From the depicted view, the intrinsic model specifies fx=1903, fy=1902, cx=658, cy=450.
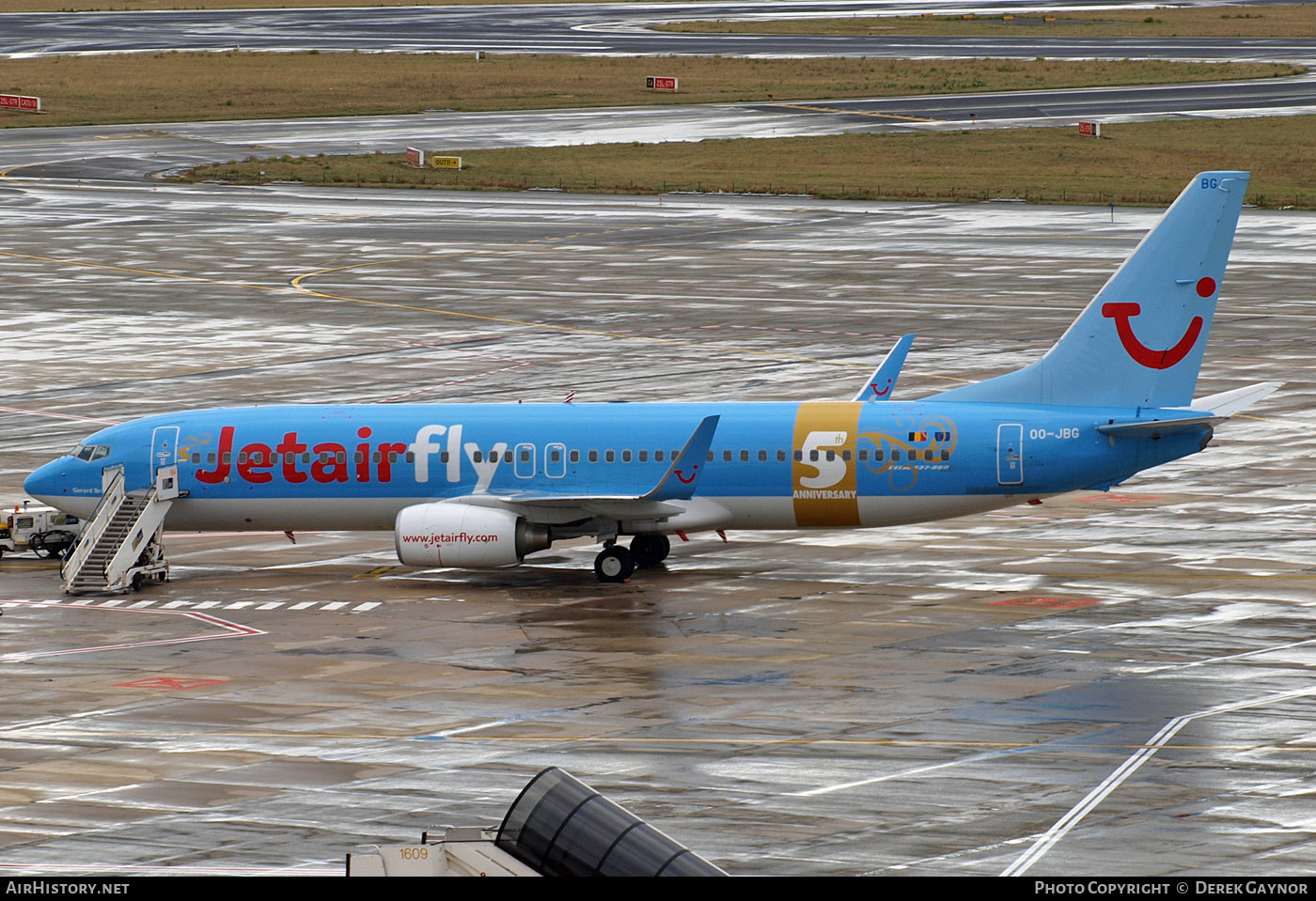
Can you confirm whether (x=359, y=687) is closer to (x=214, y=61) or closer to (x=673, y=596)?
(x=673, y=596)

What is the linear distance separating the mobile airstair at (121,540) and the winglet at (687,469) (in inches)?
501

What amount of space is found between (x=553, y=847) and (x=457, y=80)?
166415 millimetres

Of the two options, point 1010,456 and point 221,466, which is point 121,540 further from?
point 1010,456

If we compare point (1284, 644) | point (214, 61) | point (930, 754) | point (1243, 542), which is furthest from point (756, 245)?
point (214, 61)

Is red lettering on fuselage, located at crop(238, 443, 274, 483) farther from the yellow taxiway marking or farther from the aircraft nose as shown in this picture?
the yellow taxiway marking

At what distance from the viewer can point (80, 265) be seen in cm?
10150

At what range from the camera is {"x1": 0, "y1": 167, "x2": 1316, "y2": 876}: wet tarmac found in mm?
28125

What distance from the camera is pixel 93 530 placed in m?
48.0

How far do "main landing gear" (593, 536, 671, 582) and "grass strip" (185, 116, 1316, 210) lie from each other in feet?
236

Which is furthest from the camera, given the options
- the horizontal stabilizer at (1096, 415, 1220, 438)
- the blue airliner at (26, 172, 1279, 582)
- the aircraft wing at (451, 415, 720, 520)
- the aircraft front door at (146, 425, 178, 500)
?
the aircraft front door at (146, 425, 178, 500)

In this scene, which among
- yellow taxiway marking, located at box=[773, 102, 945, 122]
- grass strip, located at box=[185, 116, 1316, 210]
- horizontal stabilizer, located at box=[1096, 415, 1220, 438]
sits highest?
yellow taxiway marking, located at box=[773, 102, 945, 122]

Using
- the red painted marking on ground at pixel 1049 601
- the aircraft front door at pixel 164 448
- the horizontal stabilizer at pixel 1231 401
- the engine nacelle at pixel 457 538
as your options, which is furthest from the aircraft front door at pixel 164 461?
the horizontal stabilizer at pixel 1231 401

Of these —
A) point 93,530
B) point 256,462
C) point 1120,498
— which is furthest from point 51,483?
point 1120,498

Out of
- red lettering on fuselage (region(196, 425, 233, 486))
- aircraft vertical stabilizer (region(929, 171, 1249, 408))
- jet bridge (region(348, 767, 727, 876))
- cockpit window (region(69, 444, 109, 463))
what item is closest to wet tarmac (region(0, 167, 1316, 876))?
red lettering on fuselage (region(196, 425, 233, 486))
